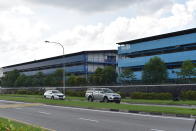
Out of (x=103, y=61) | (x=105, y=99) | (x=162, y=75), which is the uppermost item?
(x=103, y=61)

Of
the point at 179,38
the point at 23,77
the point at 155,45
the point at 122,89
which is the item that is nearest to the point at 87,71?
the point at 23,77

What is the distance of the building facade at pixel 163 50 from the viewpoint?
244ft

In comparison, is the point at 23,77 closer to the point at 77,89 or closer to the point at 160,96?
the point at 77,89

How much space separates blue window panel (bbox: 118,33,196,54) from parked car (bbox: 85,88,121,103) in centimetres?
4098

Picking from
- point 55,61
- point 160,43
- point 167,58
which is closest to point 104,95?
point 167,58

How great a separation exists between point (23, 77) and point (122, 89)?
6129cm

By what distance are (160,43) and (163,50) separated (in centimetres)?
204

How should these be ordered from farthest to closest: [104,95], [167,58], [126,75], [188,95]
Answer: [167,58], [126,75], [188,95], [104,95]

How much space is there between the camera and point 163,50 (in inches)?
3223

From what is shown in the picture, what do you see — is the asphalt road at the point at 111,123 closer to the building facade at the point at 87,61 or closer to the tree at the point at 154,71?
the tree at the point at 154,71

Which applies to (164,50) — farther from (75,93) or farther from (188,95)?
(188,95)

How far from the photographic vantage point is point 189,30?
7281 centimetres

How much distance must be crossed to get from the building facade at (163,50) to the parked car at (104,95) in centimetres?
4084

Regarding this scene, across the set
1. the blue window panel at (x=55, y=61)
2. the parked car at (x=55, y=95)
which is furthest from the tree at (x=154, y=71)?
the blue window panel at (x=55, y=61)
